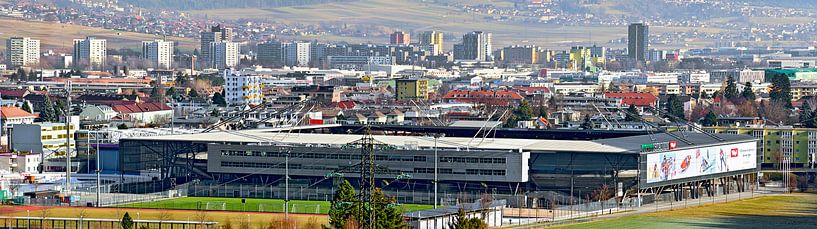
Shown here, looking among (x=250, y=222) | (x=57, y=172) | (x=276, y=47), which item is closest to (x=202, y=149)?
(x=57, y=172)

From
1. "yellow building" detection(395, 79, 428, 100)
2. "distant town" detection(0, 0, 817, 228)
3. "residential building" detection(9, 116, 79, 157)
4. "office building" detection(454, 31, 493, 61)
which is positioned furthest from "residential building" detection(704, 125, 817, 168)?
"office building" detection(454, 31, 493, 61)

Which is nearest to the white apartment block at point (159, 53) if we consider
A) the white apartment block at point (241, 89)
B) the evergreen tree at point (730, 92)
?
the white apartment block at point (241, 89)

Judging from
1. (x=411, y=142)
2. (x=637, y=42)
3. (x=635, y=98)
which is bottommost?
(x=635, y=98)

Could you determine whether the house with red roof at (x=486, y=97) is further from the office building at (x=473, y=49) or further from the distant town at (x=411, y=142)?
the office building at (x=473, y=49)

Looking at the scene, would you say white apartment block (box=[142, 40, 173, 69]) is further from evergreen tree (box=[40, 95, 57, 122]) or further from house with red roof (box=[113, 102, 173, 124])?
evergreen tree (box=[40, 95, 57, 122])

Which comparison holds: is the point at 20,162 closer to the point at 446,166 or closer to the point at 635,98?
the point at 446,166

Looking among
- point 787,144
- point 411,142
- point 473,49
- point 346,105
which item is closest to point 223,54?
point 473,49
